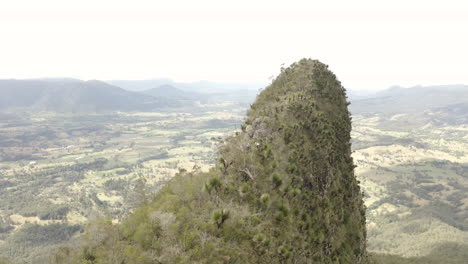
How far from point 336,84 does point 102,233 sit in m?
68.1

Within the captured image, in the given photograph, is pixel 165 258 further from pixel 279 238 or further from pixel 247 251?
pixel 279 238

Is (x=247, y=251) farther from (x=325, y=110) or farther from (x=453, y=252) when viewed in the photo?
(x=453, y=252)

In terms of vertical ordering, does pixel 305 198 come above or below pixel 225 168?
below

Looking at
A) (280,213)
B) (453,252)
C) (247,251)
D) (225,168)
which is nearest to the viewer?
(247,251)

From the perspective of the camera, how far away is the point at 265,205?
127 feet

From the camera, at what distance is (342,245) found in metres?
49.0

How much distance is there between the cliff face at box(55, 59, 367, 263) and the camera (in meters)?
→ 31.3

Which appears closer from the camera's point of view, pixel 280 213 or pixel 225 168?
pixel 280 213

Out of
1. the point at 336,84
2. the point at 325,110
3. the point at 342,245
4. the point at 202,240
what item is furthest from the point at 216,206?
the point at 336,84

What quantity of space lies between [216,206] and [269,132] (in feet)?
69.1

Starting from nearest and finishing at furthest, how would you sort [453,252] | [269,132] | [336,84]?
[269,132] → [336,84] → [453,252]

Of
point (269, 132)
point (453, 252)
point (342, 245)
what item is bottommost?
point (453, 252)

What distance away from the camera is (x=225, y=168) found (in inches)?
1720

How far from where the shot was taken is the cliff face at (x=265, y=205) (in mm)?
31266
